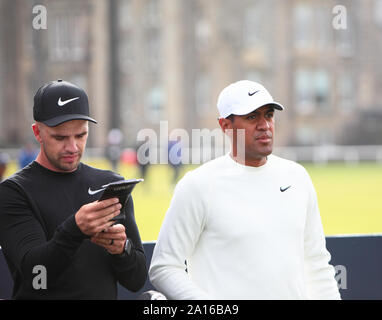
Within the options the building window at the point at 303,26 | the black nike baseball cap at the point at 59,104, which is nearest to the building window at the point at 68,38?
the building window at the point at 303,26

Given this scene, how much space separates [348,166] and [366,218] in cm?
1570

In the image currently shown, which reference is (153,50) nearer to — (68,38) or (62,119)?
(68,38)

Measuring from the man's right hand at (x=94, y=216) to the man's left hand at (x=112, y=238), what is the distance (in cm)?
13

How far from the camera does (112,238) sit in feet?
8.84

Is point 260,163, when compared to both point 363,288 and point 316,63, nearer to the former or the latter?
point 363,288

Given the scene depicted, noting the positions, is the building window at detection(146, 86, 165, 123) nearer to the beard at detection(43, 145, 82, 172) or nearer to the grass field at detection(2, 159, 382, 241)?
the grass field at detection(2, 159, 382, 241)

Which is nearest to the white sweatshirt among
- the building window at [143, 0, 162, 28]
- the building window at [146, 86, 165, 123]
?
the building window at [146, 86, 165, 123]

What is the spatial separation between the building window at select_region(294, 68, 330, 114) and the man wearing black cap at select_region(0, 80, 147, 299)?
36.2 m

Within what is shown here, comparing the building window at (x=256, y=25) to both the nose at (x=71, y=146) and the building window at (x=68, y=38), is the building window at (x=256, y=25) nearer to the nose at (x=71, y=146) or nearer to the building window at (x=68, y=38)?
the building window at (x=68, y=38)

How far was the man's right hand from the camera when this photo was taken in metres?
2.52

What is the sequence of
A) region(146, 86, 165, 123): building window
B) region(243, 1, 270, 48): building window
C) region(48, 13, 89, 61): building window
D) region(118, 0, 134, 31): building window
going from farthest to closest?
region(118, 0, 134, 31): building window, region(48, 13, 89, 61): building window, region(146, 86, 165, 123): building window, region(243, 1, 270, 48): building window

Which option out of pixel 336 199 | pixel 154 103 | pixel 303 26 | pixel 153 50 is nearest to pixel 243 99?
pixel 336 199

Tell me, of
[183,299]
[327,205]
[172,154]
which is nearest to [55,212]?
[183,299]

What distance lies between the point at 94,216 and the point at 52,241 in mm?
222
